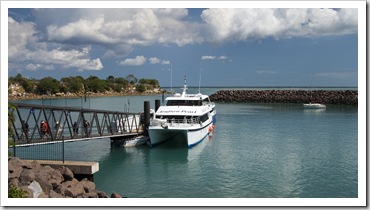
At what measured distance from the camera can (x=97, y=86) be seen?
415ft

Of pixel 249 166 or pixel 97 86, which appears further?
pixel 97 86

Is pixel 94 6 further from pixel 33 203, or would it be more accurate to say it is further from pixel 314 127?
pixel 314 127

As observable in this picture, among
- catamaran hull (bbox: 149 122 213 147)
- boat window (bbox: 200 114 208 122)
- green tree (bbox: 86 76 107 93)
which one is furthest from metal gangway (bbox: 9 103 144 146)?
green tree (bbox: 86 76 107 93)

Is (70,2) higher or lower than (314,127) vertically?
higher

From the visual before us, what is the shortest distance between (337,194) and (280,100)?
71.6 meters

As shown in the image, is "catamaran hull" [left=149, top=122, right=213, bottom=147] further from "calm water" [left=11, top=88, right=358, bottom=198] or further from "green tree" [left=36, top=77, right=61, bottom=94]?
"green tree" [left=36, top=77, right=61, bottom=94]

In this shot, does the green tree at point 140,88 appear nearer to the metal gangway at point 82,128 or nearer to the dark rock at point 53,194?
the metal gangway at point 82,128

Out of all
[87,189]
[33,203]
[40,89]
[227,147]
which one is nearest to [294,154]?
[227,147]

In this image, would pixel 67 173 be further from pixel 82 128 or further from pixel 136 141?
pixel 136 141

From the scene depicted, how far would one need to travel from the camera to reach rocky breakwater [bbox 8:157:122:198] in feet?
38.4

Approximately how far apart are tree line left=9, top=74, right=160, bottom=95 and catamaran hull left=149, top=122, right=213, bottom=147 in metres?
79.7

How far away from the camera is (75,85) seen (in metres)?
117

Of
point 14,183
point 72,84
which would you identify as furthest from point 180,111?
point 72,84

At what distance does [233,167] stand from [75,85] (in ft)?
343
